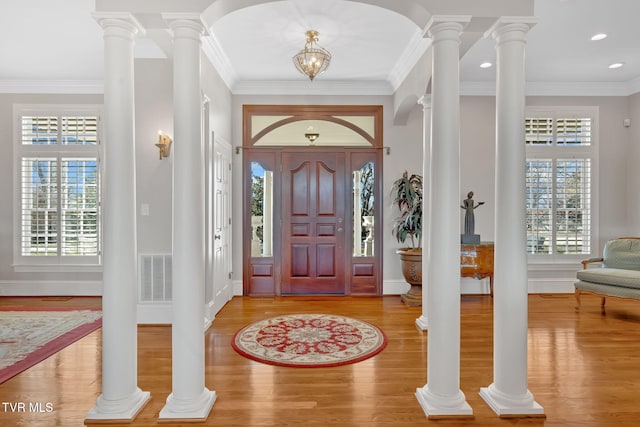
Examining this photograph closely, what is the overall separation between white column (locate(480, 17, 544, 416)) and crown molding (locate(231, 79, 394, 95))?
3.13 m

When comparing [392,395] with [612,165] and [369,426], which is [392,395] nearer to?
[369,426]

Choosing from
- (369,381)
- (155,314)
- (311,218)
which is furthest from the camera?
Result: (311,218)

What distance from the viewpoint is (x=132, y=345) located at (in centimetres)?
245

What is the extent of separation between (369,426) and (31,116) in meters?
6.14

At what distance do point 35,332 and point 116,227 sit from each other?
8.57 feet

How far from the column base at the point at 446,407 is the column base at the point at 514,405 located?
21cm

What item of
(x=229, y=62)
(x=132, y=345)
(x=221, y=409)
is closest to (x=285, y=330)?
(x=221, y=409)

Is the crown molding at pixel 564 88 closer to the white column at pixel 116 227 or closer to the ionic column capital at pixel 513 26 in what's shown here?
the ionic column capital at pixel 513 26

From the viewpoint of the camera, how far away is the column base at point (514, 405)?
7.82 feet

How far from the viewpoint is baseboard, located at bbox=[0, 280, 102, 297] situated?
5461 millimetres

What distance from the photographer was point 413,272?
16.3 ft

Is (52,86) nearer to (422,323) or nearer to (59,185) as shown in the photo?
(59,185)

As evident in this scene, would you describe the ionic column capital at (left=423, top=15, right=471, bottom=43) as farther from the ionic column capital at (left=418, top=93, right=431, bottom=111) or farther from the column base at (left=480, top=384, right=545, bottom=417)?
the column base at (left=480, top=384, right=545, bottom=417)

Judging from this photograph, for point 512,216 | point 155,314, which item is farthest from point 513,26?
point 155,314
